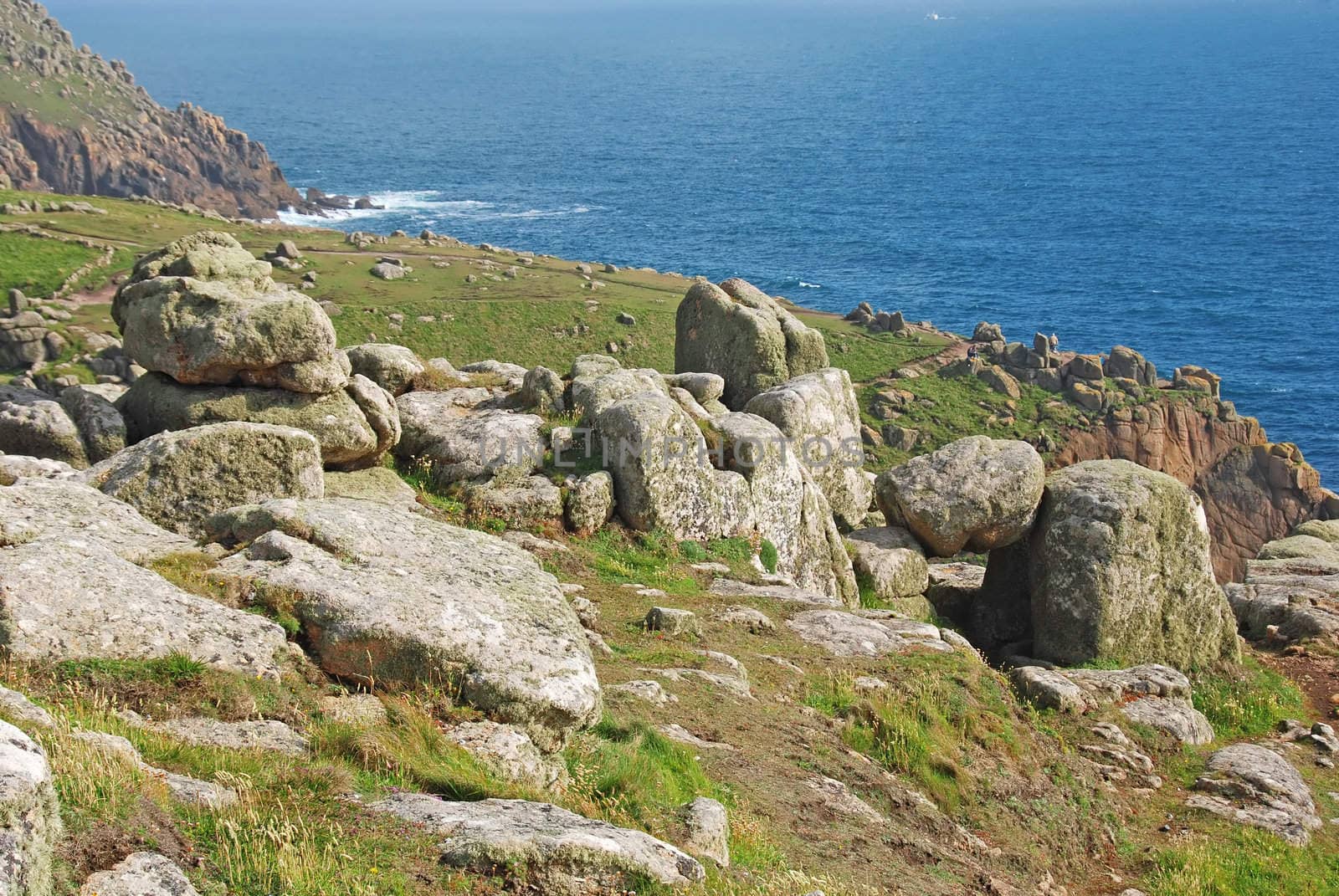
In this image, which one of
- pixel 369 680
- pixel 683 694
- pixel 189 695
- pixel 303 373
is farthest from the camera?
pixel 303 373

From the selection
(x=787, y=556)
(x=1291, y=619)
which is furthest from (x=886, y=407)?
(x=787, y=556)

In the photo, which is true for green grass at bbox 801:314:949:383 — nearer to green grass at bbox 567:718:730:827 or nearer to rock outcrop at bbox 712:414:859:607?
rock outcrop at bbox 712:414:859:607

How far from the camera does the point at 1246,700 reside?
29703 millimetres

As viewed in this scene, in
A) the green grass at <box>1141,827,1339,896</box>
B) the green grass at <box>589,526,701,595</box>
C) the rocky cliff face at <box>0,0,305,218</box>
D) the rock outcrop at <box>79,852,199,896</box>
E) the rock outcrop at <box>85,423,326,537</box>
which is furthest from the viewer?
the rocky cliff face at <box>0,0,305,218</box>

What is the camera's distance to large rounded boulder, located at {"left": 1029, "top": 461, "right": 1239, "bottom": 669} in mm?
31016

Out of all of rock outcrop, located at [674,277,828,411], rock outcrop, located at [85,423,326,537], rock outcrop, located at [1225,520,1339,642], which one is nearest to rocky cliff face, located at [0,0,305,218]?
rock outcrop, located at [674,277,828,411]

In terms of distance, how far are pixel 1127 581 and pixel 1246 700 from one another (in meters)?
4.09

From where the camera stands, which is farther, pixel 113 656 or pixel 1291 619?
pixel 1291 619

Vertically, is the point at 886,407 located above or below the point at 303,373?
below

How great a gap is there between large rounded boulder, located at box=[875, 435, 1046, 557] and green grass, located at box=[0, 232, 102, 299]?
294 feet

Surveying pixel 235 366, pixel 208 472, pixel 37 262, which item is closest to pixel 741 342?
pixel 235 366

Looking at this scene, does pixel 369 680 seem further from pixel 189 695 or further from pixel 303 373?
pixel 303 373

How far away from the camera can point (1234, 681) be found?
3078cm

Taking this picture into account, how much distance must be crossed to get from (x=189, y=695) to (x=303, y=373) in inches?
596
